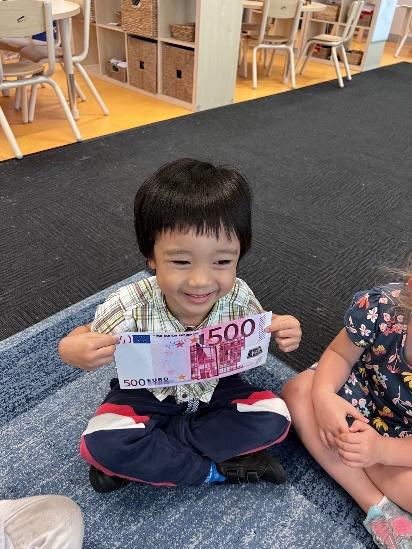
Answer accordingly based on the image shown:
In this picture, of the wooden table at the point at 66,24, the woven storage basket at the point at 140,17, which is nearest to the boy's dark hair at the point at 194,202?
the wooden table at the point at 66,24

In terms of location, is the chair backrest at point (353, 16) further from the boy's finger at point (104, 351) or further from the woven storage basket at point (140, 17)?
the boy's finger at point (104, 351)

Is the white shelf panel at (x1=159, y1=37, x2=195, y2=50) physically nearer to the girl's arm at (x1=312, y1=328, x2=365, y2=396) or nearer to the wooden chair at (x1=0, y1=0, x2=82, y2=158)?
the wooden chair at (x1=0, y1=0, x2=82, y2=158)

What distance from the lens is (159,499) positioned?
93 cm

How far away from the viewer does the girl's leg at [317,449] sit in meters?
0.92

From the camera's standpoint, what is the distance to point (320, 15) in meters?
4.59

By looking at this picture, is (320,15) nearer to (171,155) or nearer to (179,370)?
(171,155)

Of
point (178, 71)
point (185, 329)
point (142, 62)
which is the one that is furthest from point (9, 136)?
point (185, 329)

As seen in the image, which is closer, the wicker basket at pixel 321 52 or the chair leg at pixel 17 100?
the chair leg at pixel 17 100

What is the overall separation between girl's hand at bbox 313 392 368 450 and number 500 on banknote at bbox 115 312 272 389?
0.17 meters

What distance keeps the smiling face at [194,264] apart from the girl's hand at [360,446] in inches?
14.3

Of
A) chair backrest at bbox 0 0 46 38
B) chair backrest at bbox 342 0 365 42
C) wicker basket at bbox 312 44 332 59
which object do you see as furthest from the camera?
wicker basket at bbox 312 44 332 59

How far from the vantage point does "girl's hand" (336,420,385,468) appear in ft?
2.76

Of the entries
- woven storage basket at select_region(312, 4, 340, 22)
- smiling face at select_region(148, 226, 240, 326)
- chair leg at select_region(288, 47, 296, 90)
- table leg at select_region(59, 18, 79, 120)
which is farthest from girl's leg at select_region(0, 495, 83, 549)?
woven storage basket at select_region(312, 4, 340, 22)

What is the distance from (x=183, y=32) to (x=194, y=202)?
2.73m
